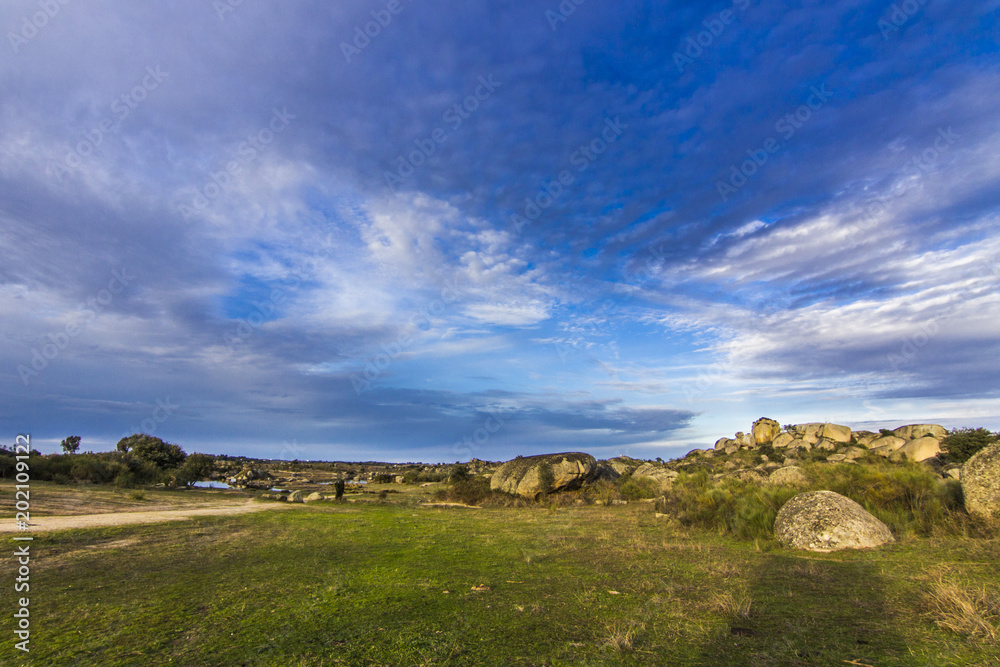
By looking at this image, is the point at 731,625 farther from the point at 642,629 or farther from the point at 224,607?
the point at 224,607

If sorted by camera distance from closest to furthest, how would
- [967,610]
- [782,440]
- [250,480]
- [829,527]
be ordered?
1. [967,610]
2. [829,527]
3. [250,480]
4. [782,440]

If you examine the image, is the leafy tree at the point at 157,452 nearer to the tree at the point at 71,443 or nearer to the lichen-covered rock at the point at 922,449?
the tree at the point at 71,443

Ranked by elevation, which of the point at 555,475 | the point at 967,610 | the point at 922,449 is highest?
the point at 922,449

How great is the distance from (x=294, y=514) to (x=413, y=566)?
11.3m

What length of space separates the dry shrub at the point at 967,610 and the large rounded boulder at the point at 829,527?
3.72 meters

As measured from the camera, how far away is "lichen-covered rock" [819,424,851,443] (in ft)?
157

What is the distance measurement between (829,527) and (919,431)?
41.7 metres

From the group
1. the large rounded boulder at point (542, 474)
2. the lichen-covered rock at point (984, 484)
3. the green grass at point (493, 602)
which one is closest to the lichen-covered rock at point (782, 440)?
the large rounded boulder at point (542, 474)

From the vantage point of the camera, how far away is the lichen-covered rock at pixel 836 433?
47891mm

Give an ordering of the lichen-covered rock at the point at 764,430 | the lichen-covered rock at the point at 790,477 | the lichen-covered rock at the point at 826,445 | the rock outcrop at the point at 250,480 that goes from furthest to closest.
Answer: the lichen-covered rock at the point at 764,430 → the lichen-covered rock at the point at 826,445 → the rock outcrop at the point at 250,480 → the lichen-covered rock at the point at 790,477

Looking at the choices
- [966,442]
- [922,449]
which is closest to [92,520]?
[966,442]

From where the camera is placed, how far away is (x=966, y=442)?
2514 cm

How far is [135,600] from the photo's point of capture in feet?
18.8

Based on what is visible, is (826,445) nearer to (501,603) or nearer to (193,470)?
(501,603)
